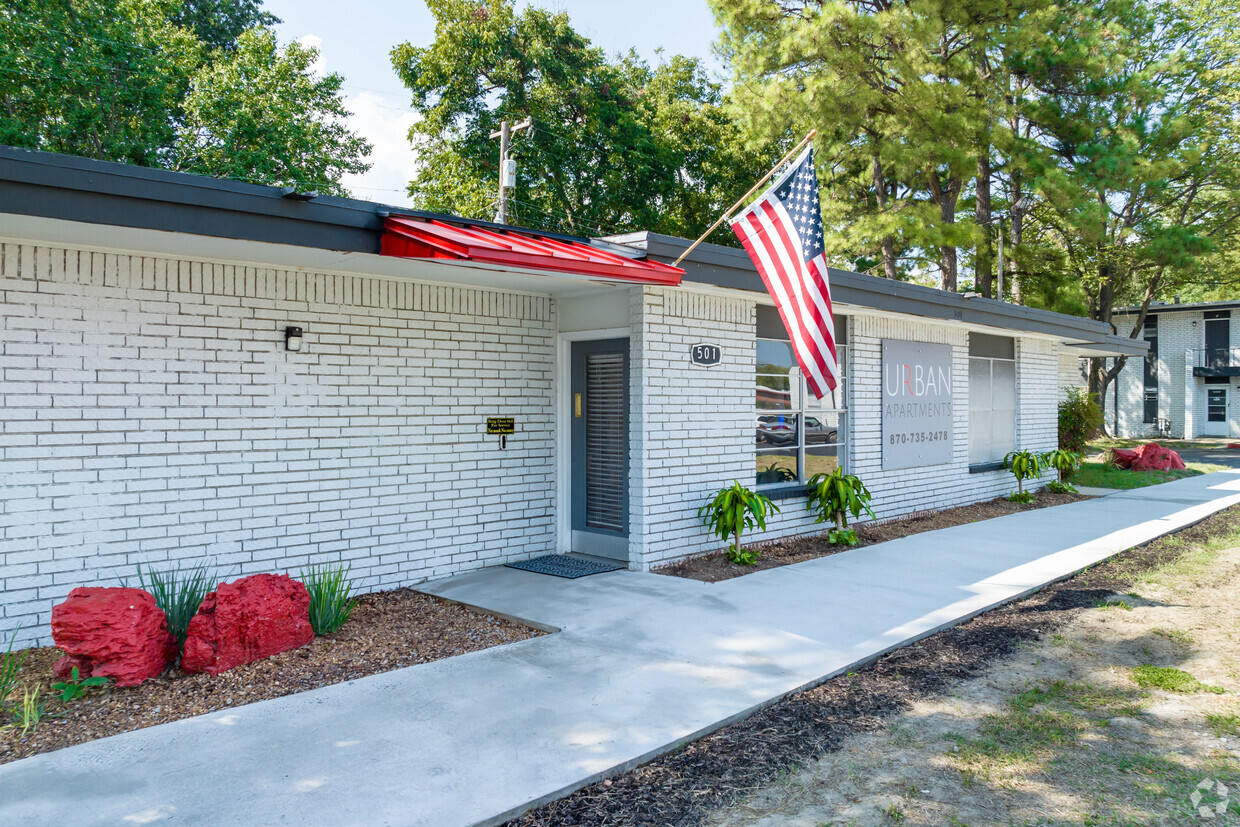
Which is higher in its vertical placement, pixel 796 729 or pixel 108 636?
pixel 108 636

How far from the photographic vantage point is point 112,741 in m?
3.96

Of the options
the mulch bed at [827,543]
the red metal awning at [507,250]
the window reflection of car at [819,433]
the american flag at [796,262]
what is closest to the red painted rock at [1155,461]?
the mulch bed at [827,543]

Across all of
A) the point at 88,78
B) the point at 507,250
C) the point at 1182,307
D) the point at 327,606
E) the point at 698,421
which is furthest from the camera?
the point at 1182,307

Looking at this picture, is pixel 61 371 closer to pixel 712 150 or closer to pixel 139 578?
pixel 139 578

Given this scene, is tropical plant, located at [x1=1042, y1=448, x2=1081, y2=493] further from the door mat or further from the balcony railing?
the balcony railing

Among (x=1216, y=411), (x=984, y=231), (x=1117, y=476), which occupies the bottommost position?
(x=1117, y=476)

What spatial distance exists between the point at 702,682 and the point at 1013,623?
282 cm

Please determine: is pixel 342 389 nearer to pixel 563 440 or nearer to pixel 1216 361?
pixel 563 440

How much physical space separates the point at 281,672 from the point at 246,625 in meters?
0.35

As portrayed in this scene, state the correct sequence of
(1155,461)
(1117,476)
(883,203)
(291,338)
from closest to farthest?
1. (291,338)
2. (1117,476)
3. (1155,461)
4. (883,203)

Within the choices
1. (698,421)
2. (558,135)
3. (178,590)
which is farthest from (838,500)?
(558,135)

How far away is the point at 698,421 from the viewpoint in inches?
314

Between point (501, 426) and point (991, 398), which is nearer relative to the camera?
point (501, 426)

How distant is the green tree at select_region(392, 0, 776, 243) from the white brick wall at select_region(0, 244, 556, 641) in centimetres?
1580
